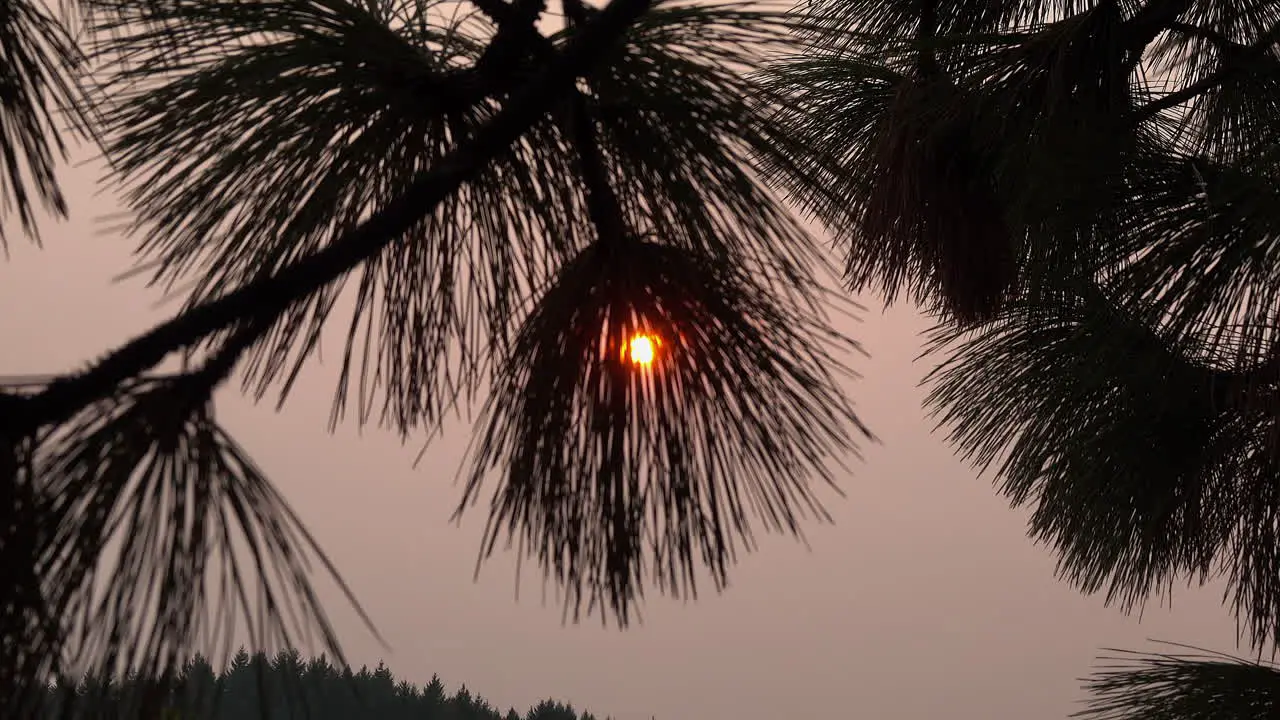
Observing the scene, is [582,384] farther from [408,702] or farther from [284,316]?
[408,702]

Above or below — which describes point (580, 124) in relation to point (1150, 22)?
below

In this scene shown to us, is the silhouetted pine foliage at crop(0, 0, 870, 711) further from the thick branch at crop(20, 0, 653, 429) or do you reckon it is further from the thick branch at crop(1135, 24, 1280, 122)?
the thick branch at crop(1135, 24, 1280, 122)

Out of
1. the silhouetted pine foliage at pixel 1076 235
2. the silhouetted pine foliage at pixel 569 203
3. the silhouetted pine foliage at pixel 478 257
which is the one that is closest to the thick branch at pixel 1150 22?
the silhouetted pine foliage at pixel 1076 235

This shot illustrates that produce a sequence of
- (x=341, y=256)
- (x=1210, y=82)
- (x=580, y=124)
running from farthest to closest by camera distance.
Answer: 1. (x=1210, y=82)
2. (x=580, y=124)
3. (x=341, y=256)

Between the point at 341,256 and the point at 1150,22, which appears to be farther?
the point at 1150,22

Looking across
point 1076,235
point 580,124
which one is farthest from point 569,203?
point 1076,235

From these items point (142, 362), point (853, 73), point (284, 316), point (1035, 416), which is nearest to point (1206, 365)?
point (1035, 416)

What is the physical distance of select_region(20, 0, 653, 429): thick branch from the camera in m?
0.42

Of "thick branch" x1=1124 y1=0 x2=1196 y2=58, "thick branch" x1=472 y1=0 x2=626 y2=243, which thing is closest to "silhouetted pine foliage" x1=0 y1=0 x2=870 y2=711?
"thick branch" x1=472 y1=0 x2=626 y2=243

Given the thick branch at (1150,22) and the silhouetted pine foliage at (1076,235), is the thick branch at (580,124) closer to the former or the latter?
the silhouetted pine foliage at (1076,235)

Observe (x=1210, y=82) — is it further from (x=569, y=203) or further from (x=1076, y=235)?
(x=569, y=203)

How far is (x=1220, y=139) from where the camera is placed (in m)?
1.80

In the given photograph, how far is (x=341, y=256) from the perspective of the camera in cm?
47

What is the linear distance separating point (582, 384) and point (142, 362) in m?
0.29
